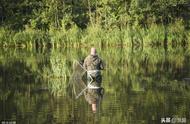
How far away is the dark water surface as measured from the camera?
39.9ft

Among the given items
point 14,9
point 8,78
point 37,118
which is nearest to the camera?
point 37,118

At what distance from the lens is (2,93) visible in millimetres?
16188

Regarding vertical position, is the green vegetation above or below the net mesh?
above

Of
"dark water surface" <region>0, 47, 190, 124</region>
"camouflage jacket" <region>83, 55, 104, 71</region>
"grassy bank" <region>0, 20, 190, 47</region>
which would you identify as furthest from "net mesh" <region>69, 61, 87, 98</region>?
"grassy bank" <region>0, 20, 190, 47</region>

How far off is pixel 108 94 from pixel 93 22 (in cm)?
2792

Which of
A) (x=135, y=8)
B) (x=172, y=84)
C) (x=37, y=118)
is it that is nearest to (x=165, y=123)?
(x=37, y=118)

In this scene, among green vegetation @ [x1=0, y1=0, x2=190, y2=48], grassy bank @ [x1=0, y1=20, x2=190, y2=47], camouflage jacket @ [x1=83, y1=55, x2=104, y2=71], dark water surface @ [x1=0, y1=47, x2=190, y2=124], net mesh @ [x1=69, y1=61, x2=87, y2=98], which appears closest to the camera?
dark water surface @ [x1=0, y1=47, x2=190, y2=124]

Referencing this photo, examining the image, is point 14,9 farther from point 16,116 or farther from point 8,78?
point 16,116

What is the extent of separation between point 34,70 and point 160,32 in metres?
14.9

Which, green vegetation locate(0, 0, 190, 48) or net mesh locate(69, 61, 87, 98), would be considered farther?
green vegetation locate(0, 0, 190, 48)

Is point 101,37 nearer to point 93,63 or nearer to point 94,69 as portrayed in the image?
point 94,69

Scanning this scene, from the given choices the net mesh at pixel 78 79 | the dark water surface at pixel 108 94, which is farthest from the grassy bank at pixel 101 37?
the net mesh at pixel 78 79

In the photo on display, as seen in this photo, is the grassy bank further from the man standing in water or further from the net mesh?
the man standing in water

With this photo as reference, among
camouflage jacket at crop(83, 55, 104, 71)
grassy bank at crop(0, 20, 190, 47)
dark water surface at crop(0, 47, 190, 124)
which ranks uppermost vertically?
grassy bank at crop(0, 20, 190, 47)
